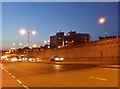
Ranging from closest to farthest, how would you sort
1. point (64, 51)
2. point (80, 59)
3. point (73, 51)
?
point (80, 59) < point (73, 51) < point (64, 51)

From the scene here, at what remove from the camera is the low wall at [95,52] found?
5919cm

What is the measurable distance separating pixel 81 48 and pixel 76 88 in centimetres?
5887

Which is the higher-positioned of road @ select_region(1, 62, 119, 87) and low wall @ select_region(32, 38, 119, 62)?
low wall @ select_region(32, 38, 119, 62)

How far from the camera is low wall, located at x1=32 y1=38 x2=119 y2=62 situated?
194ft

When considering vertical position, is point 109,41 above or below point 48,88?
above

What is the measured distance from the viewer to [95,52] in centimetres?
6762

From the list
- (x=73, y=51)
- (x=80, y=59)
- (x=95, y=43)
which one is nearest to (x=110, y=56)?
(x=95, y=43)

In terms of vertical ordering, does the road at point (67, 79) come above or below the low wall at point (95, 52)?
below

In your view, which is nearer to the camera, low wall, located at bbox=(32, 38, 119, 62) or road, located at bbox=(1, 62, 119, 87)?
road, located at bbox=(1, 62, 119, 87)

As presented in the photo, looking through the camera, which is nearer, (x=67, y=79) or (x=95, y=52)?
(x=67, y=79)

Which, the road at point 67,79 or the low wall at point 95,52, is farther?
the low wall at point 95,52

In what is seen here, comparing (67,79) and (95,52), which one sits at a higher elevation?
(95,52)

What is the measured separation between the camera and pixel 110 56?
59.7 meters

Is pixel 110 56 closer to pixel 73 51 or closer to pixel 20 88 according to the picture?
pixel 73 51
